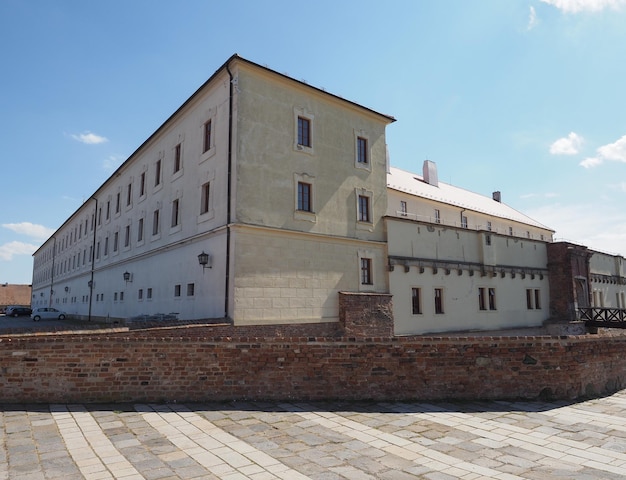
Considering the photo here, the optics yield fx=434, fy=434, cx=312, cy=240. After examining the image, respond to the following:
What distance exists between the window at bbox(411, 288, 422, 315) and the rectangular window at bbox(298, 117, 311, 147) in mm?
8754

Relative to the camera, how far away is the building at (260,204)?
16.3 metres

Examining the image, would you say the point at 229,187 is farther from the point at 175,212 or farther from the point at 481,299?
the point at 481,299

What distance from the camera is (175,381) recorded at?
8344 mm

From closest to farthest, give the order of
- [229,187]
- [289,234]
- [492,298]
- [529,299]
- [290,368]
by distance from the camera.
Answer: [290,368] < [229,187] < [289,234] < [492,298] < [529,299]

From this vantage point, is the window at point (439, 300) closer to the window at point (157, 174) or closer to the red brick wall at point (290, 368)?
the red brick wall at point (290, 368)

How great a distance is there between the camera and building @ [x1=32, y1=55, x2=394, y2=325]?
1633cm

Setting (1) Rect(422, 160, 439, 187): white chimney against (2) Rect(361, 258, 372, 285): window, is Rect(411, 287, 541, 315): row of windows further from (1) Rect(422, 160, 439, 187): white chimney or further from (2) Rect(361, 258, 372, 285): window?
(1) Rect(422, 160, 439, 187): white chimney

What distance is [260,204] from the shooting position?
55.0ft

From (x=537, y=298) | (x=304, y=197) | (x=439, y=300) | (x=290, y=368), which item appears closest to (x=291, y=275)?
(x=304, y=197)

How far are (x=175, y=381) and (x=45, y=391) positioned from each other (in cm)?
225

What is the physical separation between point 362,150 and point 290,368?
14.6 metres

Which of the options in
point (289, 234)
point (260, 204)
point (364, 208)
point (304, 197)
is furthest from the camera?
point (364, 208)

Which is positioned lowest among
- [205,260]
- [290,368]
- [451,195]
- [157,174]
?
[290,368]

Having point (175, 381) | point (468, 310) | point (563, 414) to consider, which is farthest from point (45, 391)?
point (468, 310)
